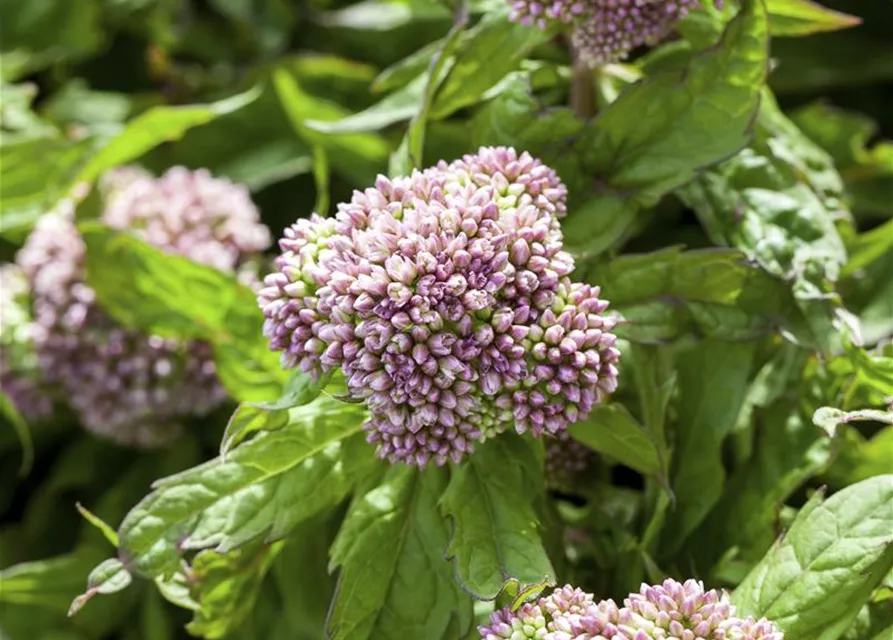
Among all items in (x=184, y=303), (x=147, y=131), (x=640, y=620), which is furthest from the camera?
(x=147, y=131)

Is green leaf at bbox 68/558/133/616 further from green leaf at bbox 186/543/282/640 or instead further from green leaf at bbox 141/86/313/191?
green leaf at bbox 141/86/313/191

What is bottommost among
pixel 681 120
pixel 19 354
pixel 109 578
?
pixel 19 354

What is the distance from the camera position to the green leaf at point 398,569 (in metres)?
0.89

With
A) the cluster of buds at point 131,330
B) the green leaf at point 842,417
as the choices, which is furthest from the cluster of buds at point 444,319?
the cluster of buds at point 131,330

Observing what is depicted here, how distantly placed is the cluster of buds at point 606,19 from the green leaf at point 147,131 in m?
0.50

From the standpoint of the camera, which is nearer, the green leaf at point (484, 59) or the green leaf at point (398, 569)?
the green leaf at point (398, 569)

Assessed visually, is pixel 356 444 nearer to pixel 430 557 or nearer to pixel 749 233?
pixel 430 557

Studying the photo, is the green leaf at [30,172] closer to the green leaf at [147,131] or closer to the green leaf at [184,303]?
the green leaf at [147,131]

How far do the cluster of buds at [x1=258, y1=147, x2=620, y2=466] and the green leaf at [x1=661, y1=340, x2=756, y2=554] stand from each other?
219 mm

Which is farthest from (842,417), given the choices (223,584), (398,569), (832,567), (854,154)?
(854,154)

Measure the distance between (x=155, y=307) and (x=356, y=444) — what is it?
409mm

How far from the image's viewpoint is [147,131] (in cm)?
133

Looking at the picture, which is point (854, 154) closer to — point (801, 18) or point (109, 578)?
point (801, 18)

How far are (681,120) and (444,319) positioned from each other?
0.32 m
